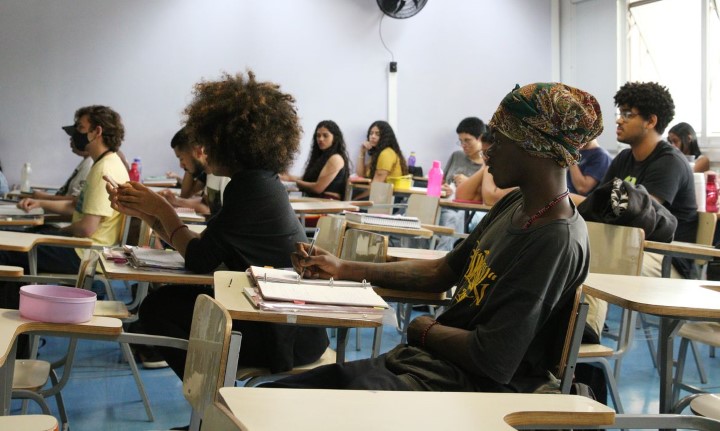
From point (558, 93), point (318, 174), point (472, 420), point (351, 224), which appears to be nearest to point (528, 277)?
point (558, 93)

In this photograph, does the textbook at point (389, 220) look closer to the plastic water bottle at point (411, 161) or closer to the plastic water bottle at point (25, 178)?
the plastic water bottle at point (25, 178)

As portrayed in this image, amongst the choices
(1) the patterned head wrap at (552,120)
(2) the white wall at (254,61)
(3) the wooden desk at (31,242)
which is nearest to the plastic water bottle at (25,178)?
(2) the white wall at (254,61)

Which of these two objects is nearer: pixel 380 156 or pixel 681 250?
pixel 681 250

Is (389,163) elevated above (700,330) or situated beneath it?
elevated above

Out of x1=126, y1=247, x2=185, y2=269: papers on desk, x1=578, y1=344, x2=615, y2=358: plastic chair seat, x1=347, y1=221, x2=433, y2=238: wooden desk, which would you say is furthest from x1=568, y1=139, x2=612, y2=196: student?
x1=126, y1=247, x2=185, y2=269: papers on desk

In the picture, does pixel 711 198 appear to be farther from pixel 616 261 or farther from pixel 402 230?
pixel 616 261

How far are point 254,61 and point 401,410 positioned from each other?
23.4ft

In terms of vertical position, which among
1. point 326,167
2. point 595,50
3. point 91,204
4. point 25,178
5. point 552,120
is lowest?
point 91,204

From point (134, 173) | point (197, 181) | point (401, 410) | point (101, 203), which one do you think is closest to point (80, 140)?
point (101, 203)

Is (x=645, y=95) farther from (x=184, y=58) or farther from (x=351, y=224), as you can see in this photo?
(x=184, y=58)

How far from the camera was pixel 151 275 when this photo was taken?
2396mm

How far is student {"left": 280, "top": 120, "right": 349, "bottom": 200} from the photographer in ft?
21.3

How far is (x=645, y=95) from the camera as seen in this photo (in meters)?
3.95

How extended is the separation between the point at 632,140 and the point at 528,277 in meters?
Result: 2.59
